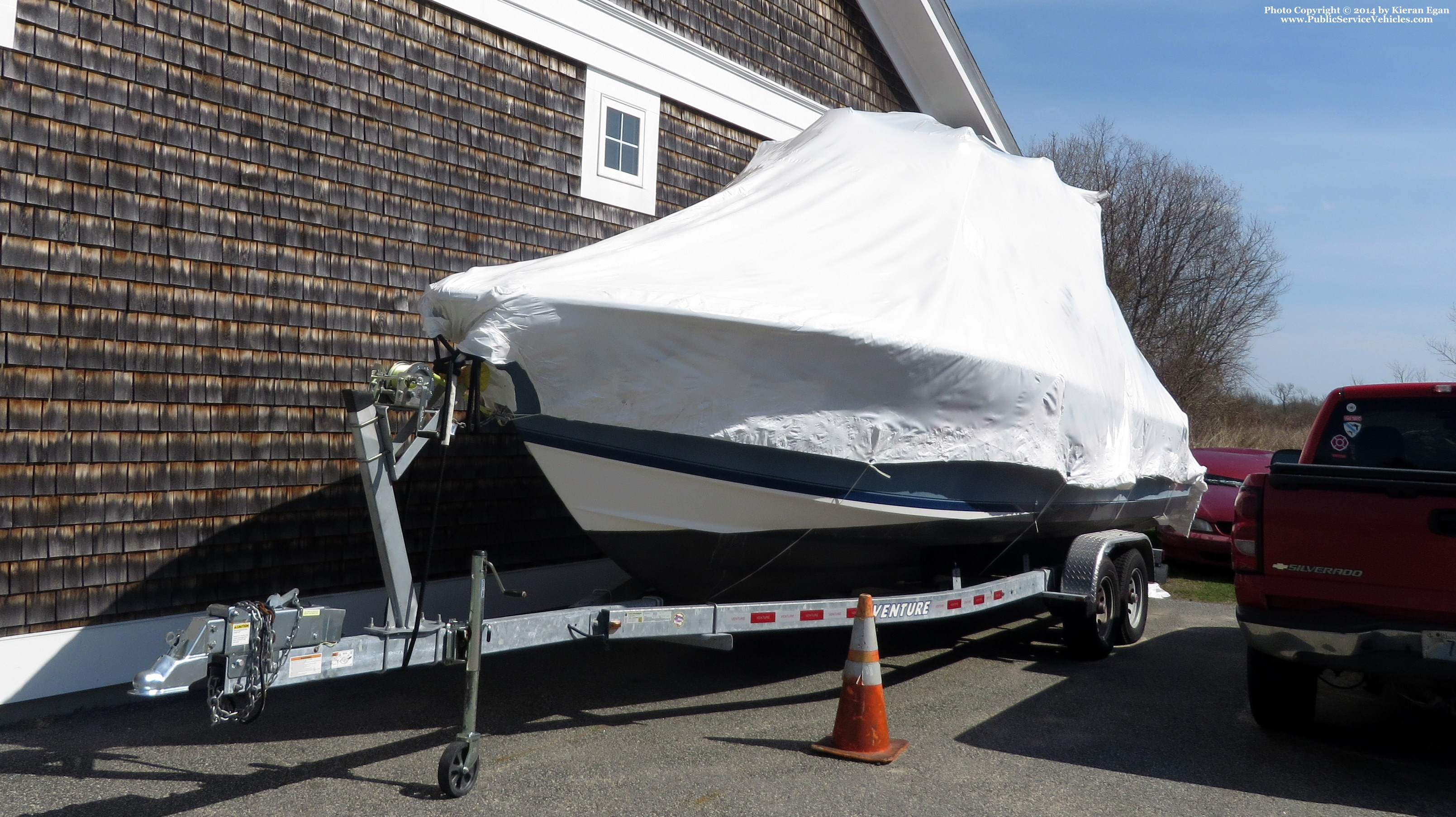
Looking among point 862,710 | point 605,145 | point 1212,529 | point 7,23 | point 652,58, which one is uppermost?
point 652,58

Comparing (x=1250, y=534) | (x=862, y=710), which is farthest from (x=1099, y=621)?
(x=862, y=710)

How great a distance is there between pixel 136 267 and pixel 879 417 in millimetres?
4094

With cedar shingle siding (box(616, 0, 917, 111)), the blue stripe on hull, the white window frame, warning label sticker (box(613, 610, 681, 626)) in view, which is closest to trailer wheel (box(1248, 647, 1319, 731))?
the blue stripe on hull

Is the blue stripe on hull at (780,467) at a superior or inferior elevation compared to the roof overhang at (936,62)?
inferior

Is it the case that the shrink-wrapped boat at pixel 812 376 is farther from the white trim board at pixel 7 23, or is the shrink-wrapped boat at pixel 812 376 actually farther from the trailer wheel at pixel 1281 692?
the white trim board at pixel 7 23

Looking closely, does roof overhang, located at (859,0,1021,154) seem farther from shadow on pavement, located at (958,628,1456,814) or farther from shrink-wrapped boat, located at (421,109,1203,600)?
shadow on pavement, located at (958,628,1456,814)

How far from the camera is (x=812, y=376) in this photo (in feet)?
16.4

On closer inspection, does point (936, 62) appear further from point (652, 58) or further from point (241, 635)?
point (241, 635)

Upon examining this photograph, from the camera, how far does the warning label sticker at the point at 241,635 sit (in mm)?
3574

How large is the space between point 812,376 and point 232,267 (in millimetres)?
3595

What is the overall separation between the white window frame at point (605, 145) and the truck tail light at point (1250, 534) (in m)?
5.54

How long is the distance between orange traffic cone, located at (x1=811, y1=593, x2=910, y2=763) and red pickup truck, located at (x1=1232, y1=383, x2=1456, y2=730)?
1767 mm

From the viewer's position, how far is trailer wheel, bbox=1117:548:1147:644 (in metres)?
7.76

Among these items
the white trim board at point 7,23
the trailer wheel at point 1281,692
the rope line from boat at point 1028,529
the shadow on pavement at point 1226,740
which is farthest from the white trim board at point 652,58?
the trailer wheel at point 1281,692
